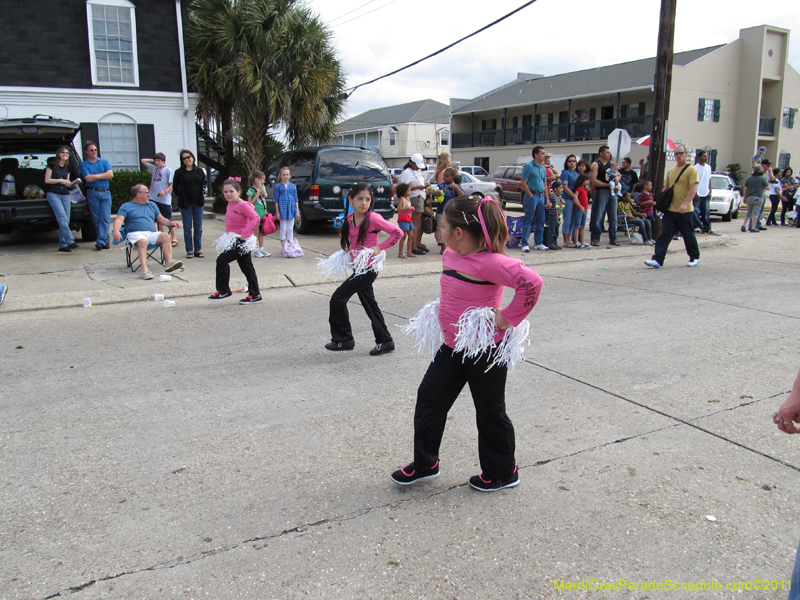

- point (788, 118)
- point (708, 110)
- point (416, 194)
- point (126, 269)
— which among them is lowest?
point (126, 269)

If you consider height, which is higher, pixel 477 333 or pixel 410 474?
pixel 477 333

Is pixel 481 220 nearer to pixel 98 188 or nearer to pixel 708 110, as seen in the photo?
pixel 98 188

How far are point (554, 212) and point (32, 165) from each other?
9893 mm

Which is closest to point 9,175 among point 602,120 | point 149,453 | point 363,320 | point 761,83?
point 363,320

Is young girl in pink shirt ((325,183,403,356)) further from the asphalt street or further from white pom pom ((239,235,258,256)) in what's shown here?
white pom pom ((239,235,258,256))

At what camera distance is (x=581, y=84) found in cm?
3991

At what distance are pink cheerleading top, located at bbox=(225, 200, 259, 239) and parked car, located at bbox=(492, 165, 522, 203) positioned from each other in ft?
61.0

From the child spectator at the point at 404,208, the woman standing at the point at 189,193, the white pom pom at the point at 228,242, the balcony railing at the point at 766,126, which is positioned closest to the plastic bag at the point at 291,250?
the woman standing at the point at 189,193

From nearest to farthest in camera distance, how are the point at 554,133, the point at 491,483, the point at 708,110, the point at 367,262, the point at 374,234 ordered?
the point at 491,483
the point at 367,262
the point at 374,234
the point at 708,110
the point at 554,133

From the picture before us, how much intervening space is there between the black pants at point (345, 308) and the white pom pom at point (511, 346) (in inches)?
101

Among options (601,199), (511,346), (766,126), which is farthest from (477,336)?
(766,126)

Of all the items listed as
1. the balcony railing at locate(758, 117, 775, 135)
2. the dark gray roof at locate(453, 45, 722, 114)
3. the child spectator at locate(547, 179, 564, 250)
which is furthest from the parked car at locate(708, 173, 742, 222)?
the balcony railing at locate(758, 117, 775, 135)

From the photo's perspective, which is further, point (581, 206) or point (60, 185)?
point (581, 206)

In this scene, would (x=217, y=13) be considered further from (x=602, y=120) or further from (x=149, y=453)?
(x=602, y=120)
